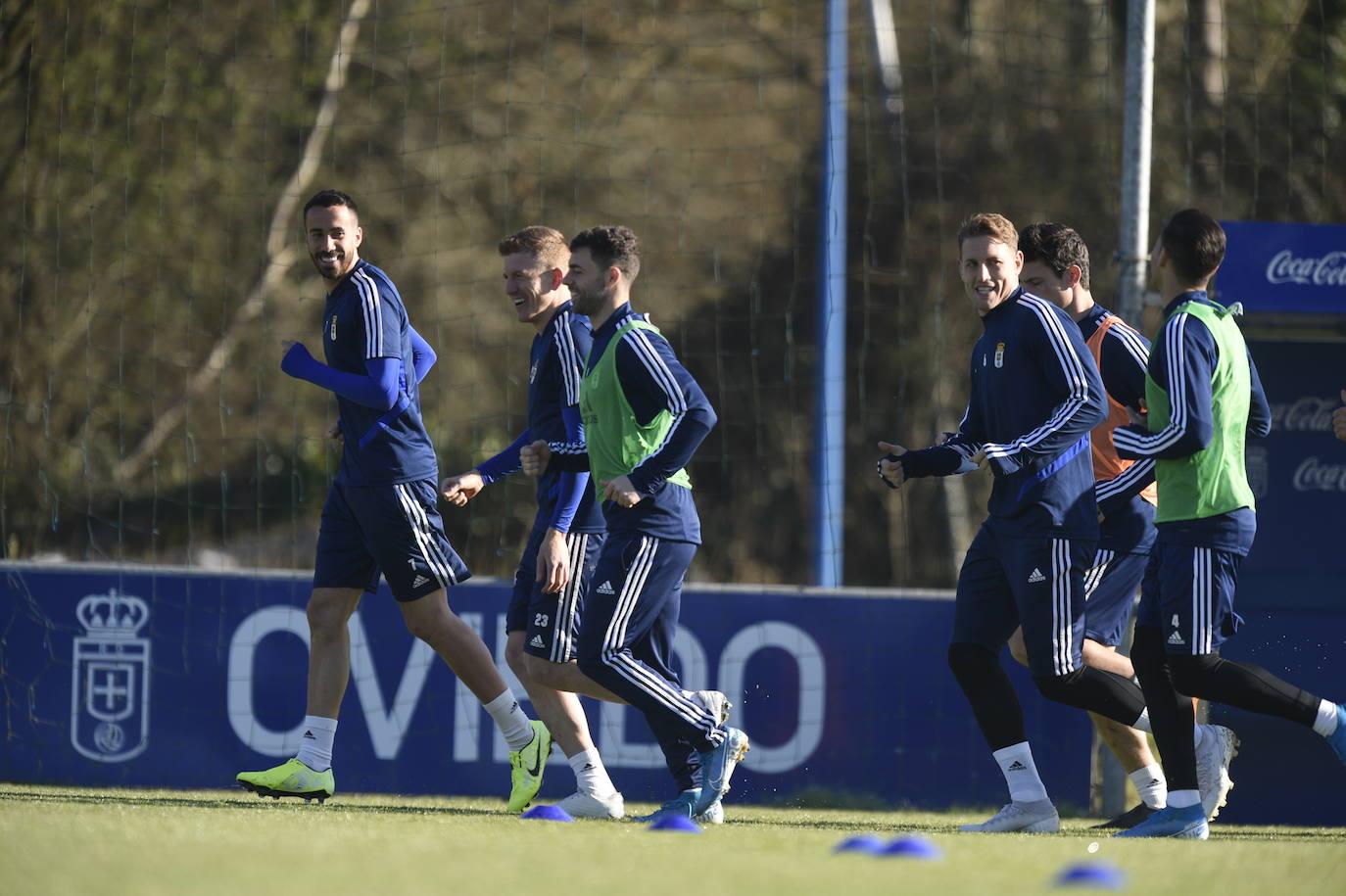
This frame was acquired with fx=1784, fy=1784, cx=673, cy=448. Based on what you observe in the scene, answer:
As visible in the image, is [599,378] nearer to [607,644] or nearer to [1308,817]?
[607,644]

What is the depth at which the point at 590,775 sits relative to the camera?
632 cm

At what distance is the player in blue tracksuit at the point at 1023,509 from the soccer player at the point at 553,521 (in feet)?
3.78

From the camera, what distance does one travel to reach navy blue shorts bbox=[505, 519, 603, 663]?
629 cm

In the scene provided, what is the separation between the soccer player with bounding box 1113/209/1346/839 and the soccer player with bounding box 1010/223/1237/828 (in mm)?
422

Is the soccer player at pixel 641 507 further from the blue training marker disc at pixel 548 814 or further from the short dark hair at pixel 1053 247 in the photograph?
the short dark hair at pixel 1053 247

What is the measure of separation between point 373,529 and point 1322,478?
4.15m

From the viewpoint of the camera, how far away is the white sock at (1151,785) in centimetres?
632

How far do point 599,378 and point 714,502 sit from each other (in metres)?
12.4

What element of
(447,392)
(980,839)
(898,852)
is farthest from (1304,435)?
(447,392)

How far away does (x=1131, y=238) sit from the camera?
801 cm

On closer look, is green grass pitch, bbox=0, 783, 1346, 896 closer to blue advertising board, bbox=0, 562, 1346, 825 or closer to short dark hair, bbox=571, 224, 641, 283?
blue advertising board, bbox=0, 562, 1346, 825

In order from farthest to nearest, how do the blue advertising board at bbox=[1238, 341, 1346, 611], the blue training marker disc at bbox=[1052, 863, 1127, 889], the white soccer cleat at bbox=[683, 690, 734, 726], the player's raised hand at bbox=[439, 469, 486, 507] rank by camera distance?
the blue advertising board at bbox=[1238, 341, 1346, 611]
the player's raised hand at bbox=[439, 469, 486, 507]
the white soccer cleat at bbox=[683, 690, 734, 726]
the blue training marker disc at bbox=[1052, 863, 1127, 889]

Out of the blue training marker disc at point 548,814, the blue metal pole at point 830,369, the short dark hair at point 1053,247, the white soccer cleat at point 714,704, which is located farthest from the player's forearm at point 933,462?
the blue metal pole at point 830,369

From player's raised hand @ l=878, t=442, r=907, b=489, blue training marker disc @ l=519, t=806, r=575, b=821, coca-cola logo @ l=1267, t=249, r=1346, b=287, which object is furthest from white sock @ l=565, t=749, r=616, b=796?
coca-cola logo @ l=1267, t=249, r=1346, b=287
